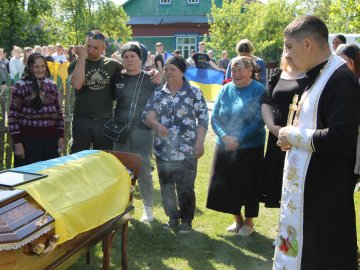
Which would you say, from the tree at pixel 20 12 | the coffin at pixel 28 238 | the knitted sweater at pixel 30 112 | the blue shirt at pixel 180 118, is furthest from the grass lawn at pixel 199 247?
the tree at pixel 20 12

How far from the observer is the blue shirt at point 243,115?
4555 millimetres

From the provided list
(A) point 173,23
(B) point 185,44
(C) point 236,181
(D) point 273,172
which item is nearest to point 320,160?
(D) point 273,172

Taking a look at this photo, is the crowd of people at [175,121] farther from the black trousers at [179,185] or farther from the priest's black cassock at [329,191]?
the priest's black cassock at [329,191]

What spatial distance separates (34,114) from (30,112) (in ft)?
0.16

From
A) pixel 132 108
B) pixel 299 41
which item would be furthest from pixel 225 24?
pixel 299 41

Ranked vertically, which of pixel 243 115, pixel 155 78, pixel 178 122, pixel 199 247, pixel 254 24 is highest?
pixel 254 24

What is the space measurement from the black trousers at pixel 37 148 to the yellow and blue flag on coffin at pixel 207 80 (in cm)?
826

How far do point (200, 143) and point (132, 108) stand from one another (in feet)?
2.96

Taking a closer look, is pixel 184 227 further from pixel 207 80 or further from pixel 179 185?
pixel 207 80

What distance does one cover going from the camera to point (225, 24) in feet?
78.6

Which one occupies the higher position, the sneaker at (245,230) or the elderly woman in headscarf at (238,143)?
the elderly woman in headscarf at (238,143)

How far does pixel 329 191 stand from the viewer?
2.58 metres

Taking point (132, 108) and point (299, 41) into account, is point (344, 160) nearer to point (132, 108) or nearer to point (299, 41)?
point (299, 41)

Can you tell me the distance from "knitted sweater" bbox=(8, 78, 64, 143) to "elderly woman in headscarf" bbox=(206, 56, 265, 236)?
1.85m
